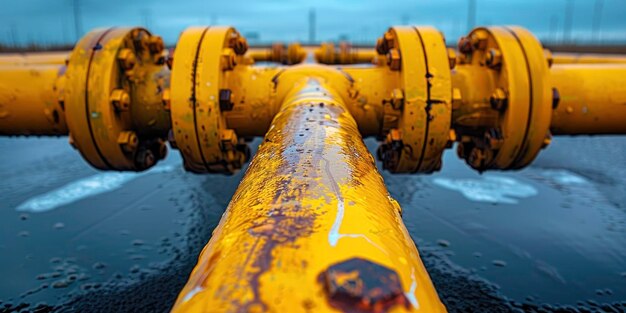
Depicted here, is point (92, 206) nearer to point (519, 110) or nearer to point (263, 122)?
point (263, 122)

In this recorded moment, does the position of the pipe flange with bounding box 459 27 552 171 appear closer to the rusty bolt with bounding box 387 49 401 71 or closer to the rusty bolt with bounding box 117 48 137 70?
the rusty bolt with bounding box 387 49 401 71

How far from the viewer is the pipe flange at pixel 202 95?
182 centimetres

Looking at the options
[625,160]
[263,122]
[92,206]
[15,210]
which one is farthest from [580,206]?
[15,210]

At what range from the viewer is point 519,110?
6.15 feet

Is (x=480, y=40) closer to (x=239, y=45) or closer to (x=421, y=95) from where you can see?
(x=421, y=95)

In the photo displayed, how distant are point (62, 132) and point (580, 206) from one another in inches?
140

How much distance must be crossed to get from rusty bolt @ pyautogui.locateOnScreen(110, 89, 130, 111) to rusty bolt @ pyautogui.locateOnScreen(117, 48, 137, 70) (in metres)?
0.13

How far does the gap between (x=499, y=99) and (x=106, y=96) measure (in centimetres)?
166

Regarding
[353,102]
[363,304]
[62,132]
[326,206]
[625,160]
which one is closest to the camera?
[363,304]

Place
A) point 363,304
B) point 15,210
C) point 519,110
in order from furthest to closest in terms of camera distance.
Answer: point 15,210 < point 519,110 < point 363,304

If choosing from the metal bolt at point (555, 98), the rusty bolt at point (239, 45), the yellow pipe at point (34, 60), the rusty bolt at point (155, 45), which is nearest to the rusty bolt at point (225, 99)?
the rusty bolt at point (239, 45)

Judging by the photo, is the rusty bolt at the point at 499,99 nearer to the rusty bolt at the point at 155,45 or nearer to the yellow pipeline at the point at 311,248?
the yellow pipeline at the point at 311,248

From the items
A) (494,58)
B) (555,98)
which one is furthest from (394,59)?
(555,98)

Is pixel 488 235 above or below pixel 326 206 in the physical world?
below
